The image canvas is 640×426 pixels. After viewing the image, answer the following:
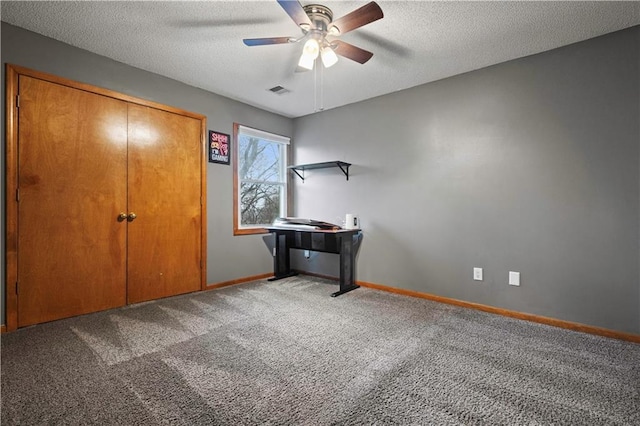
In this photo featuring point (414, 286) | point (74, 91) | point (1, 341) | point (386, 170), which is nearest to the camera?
point (1, 341)

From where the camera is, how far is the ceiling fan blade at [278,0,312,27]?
1.67 m

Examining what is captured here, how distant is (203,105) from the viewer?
138 inches

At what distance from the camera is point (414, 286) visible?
11.0ft

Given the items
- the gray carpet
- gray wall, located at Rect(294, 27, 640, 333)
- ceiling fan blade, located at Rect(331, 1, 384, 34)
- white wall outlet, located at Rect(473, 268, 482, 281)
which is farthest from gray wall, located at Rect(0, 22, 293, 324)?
white wall outlet, located at Rect(473, 268, 482, 281)

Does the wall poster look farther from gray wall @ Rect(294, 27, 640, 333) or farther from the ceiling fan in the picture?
the ceiling fan

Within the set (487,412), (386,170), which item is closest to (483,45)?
(386,170)

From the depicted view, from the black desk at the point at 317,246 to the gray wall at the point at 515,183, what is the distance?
251 mm

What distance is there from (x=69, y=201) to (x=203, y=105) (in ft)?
5.57

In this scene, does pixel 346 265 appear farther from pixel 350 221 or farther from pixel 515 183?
pixel 515 183

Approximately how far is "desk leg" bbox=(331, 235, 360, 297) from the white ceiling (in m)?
1.82

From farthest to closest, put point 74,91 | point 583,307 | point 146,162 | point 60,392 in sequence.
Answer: point 146,162 → point 74,91 → point 583,307 → point 60,392

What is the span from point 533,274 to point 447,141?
1.49m

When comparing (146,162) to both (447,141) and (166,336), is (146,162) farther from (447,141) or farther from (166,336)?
(447,141)

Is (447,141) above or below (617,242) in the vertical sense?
above
